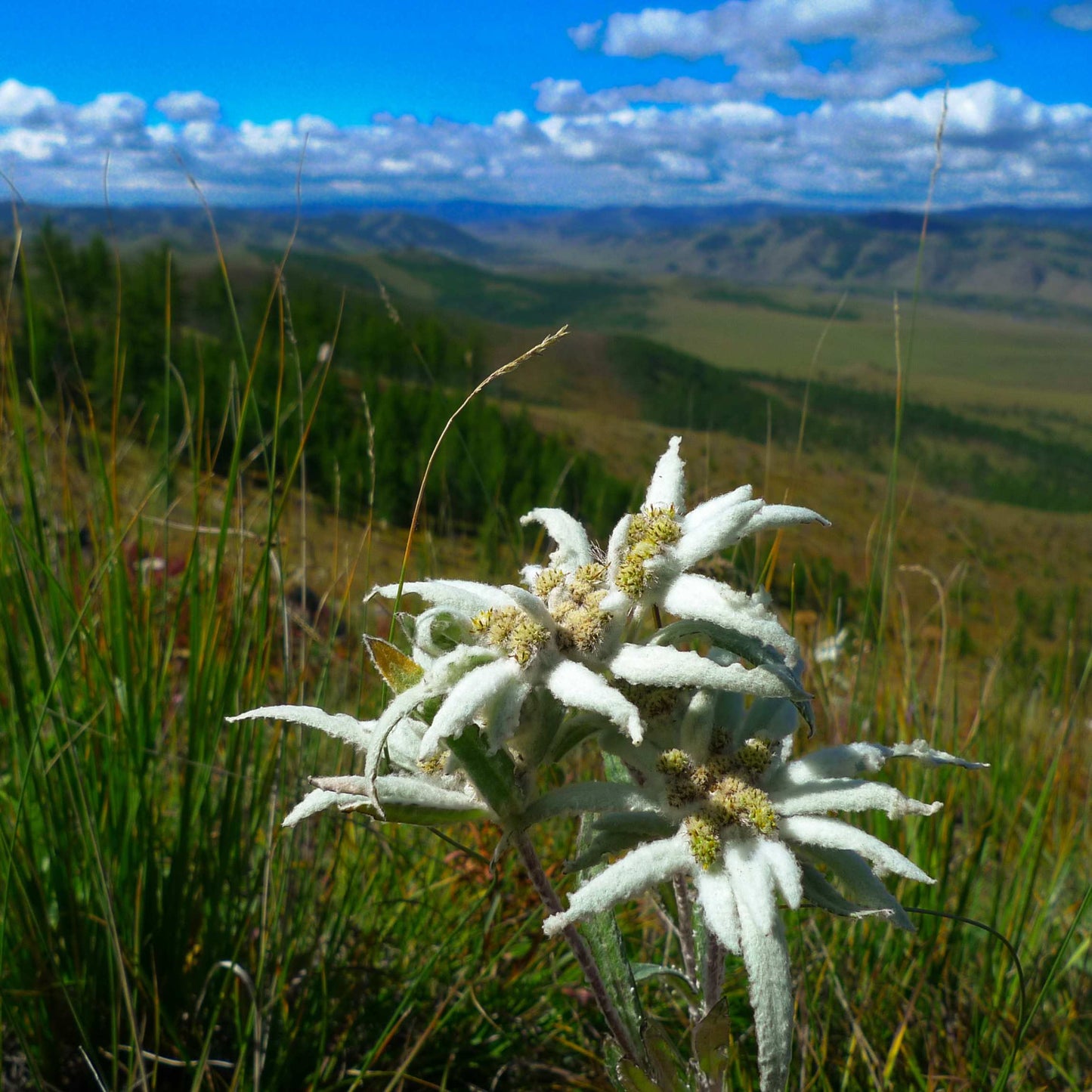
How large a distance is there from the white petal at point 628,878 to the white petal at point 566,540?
0.45 metres

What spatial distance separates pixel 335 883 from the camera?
288cm

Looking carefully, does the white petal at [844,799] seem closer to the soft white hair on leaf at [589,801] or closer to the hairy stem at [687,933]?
the soft white hair on leaf at [589,801]

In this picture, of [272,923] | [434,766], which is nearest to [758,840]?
[434,766]

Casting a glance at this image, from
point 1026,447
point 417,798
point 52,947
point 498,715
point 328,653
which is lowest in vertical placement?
point 1026,447

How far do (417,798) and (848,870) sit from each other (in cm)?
64

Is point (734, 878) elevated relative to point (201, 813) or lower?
elevated

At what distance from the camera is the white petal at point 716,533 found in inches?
51.6

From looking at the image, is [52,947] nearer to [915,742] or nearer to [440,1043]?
[440,1043]

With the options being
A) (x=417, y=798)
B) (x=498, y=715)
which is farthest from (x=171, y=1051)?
(x=498, y=715)

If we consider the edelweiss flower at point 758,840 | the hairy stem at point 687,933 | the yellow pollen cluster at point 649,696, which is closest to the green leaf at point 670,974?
the hairy stem at point 687,933

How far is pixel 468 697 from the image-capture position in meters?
1.17

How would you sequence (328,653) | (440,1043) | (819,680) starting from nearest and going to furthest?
(328,653), (440,1043), (819,680)

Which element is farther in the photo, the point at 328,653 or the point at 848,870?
the point at 328,653

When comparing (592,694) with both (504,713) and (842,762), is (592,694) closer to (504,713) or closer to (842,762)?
(504,713)
